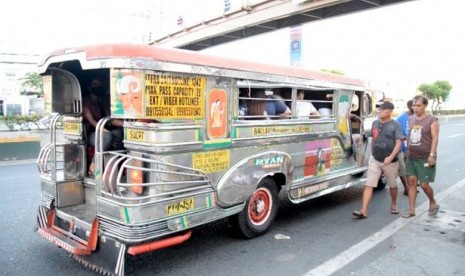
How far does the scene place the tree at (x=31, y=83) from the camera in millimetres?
33781

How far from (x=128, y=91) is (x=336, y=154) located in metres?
3.94

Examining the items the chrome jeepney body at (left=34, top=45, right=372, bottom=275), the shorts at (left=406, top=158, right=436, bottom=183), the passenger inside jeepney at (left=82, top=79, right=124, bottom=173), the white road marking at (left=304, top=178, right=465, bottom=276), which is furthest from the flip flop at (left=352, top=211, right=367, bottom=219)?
the passenger inside jeepney at (left=82, top=79, right=124, bottom=173)

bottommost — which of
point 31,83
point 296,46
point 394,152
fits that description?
point 394,152

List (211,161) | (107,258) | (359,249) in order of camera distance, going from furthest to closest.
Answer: (359,249) < (211,161) < (107,258)

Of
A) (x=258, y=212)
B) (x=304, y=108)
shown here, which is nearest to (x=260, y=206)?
(x=258, y=212)

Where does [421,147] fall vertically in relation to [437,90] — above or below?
below

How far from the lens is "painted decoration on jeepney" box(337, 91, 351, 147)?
6570 millimetres

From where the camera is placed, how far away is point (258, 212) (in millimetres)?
5066

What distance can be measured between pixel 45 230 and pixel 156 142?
1.73 meters

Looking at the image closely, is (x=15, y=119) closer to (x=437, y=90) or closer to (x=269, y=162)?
(x=269, y=162)

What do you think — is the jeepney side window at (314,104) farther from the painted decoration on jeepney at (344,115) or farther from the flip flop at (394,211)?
the flip flop at (394,211)

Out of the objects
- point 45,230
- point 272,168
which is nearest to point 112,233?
point 45,230

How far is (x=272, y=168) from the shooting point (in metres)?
5.05

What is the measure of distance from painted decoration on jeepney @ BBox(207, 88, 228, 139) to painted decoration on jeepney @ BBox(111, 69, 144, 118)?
83cm
